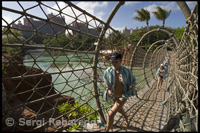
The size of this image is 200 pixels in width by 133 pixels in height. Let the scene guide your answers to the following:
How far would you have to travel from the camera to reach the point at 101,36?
5.34ft

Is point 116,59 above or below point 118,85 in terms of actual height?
above

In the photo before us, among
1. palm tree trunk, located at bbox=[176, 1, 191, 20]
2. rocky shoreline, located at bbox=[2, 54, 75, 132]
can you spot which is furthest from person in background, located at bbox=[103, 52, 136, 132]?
palm tree trunk, located at bbox=[176, 1, 191, 20]

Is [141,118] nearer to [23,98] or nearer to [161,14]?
[23,98]

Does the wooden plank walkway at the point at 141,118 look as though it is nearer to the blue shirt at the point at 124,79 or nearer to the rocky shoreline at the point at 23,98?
the blue shirt at the point at 124,79

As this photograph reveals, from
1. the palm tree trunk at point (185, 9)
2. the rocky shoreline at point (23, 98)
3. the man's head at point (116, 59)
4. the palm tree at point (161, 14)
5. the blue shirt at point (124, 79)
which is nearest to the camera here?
the rocky shoreline at point (23, 98)

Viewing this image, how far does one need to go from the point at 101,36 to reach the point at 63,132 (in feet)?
4.08

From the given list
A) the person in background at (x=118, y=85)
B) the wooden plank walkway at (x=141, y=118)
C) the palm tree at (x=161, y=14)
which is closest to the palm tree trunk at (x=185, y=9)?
the person in background at (x=118, y=85)

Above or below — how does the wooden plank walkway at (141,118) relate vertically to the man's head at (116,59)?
below

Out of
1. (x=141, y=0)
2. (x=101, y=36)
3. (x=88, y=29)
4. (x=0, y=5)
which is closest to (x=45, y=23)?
(x=0, y=5)

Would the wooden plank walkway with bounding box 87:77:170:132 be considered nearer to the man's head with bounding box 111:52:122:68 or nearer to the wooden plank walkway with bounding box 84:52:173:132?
the wooden plank walkway with bounding box 84:52:173:132

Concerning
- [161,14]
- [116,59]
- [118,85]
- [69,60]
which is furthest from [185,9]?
[161,14]

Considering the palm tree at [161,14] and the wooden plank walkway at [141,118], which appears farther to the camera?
the palm tree at [161,14]

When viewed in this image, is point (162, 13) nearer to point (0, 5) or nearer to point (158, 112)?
point (158, 112)

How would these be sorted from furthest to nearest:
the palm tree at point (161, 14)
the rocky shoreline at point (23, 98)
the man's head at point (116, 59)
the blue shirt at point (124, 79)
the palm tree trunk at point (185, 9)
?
1. the palm tree at point (161, 14)
2. the palm tree trunk at point (185, 9)
3. the blue shirt at point (124, 79)
4. the man's head at point (116, 59)
5. the rocky shoreline at point (23, 98)
